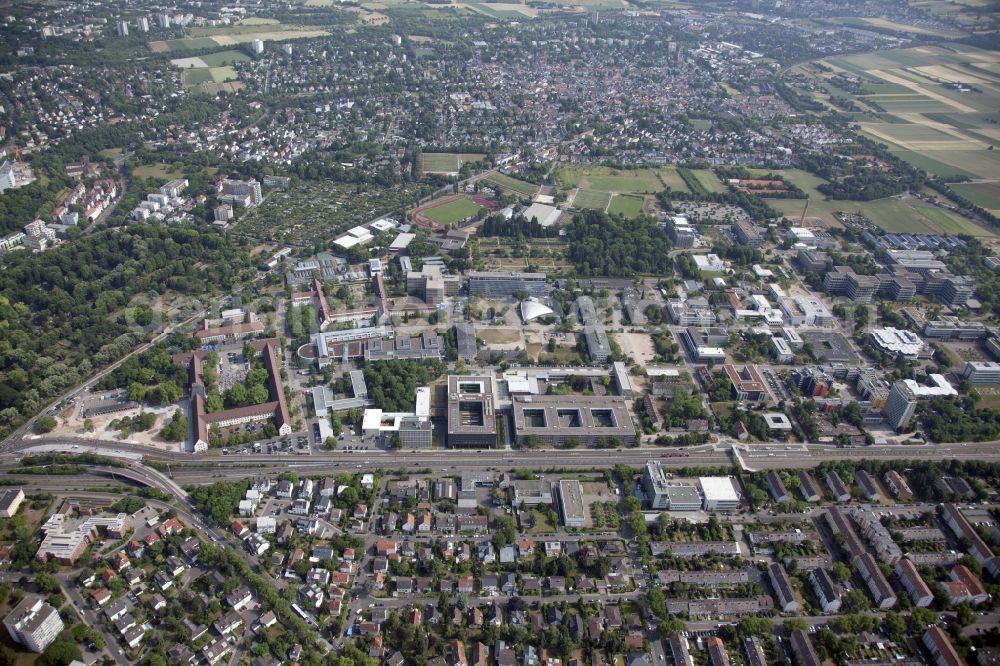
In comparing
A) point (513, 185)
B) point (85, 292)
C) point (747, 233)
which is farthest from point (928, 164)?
point (85, 292)

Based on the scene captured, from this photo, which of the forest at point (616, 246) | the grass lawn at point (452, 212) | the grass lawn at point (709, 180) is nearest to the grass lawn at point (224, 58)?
the grass lawn at point (452, 212)

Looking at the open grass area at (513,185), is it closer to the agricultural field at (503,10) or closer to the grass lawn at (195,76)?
the grass lawn at (195,76)

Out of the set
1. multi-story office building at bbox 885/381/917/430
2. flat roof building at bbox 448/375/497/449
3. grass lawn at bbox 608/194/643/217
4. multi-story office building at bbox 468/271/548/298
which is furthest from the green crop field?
multi-story office building at bbox 885/381/917/430

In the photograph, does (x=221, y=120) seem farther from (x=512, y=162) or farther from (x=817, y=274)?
(x=817, y=274)

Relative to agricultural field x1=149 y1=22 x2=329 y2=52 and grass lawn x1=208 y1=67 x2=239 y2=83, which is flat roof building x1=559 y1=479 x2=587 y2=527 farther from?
agricultural field x1=149 y1=22 x2=329 y2=52

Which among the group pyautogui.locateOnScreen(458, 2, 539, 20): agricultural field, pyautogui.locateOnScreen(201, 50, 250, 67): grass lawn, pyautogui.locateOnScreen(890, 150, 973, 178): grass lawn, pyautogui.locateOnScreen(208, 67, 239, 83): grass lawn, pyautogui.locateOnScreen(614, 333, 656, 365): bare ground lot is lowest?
pyautogui.locateOnScreen(890, 150, 973, 178): grass lawn

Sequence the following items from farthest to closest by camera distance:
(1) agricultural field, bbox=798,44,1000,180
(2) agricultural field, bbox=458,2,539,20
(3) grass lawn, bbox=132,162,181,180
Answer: (2) agricultural field, bbox=458,2,539,20 → (1) agricultural field, bbox=798,44,1000,180 → (3) grass lawn, bbox=132,162,181,180

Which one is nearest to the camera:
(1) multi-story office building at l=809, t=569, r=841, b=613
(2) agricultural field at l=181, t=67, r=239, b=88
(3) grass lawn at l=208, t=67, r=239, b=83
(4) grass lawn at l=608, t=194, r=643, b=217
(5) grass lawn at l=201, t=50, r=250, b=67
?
(1) multi-story office building at l=809, t=569, r=841, b=613
